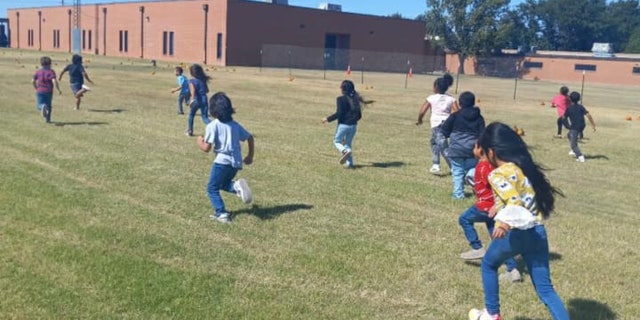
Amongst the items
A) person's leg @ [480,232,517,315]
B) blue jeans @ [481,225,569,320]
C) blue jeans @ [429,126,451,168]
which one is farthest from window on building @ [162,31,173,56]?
blue jeans @ [481,225,569,320]

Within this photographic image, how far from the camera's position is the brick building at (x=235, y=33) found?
5525 centimetres

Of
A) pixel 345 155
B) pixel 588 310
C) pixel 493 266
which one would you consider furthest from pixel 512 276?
pixel 345 155

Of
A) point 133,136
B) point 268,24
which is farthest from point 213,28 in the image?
point 133,136

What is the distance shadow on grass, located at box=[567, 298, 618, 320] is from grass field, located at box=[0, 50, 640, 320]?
0.02 meters

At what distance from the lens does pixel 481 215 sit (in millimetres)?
6012

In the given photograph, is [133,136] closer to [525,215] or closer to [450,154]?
[450,154]

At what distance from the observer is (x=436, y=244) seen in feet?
23.5

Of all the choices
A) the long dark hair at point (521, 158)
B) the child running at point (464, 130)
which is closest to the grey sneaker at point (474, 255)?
the long dark hair at point (521, 158)

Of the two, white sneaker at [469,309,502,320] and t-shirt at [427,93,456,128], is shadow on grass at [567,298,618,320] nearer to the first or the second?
white sneaker at [469,309,502,320]

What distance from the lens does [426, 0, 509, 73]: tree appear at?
8106 cm

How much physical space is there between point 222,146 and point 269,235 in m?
1.17

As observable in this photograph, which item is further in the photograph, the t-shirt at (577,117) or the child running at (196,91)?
the child running at (196,91)

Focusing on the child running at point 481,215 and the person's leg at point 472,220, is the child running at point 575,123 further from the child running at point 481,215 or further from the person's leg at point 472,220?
the person's leg at point 472,220

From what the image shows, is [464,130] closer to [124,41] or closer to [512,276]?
[512,276]
